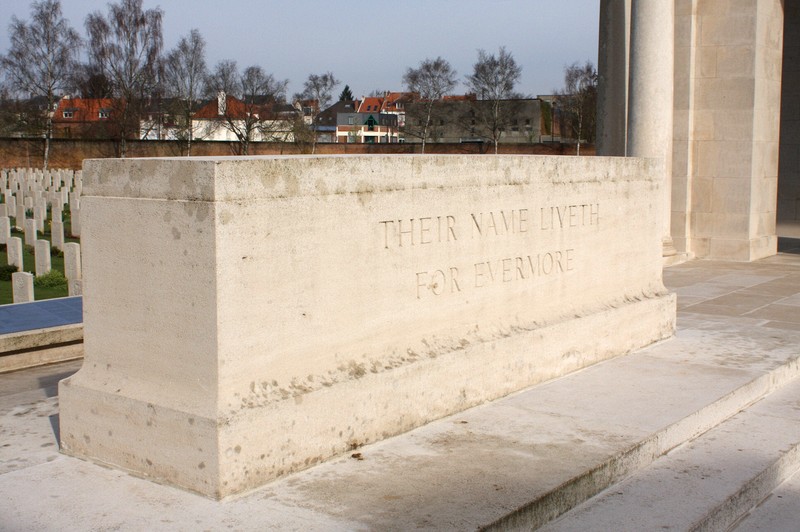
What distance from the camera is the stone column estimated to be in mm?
12125

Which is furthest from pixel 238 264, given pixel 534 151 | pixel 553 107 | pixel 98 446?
pixel 553 107

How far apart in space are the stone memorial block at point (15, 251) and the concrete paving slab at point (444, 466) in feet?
22.9

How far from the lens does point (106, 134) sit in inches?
2012

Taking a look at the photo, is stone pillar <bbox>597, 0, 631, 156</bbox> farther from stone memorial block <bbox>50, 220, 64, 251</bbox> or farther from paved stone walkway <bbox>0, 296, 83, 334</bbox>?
stone memorial block <bbox>50, 220, 64, 251</bbox>

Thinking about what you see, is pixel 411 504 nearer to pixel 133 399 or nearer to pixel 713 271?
pixel 133 399

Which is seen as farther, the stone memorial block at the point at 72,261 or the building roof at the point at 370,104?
the building roof at the point at 370,104

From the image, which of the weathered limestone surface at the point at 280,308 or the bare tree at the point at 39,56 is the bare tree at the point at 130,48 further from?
the weathered limestone surface at the point at 280,308

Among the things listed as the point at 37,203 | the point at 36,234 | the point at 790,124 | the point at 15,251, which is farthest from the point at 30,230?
the point at 790,124

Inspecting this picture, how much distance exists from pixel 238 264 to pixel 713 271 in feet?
31.5

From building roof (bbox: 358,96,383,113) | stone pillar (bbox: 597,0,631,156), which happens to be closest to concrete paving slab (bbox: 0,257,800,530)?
stone pillar (bbox: 597,0,631,156)

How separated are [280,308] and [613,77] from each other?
10681 millimetres

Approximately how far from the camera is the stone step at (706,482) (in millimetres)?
3941

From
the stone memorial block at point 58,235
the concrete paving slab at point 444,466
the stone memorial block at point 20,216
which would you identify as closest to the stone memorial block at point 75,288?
the concrete paving slab at point 444,466

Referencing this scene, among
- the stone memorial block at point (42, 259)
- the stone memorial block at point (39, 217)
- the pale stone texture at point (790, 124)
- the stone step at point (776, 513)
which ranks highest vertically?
the pale stone texture at point (790, 124)
